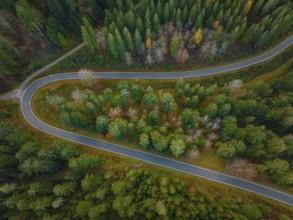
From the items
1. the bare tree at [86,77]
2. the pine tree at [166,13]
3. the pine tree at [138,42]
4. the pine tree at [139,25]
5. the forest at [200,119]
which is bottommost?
the forest at [200,119]

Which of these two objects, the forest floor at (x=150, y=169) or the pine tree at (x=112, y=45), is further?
the pine tree at (x=112, y=45)

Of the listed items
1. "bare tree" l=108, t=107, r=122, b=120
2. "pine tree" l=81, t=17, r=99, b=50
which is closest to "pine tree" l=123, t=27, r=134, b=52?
"pine tree" l=81, t=17, r=99, b=50

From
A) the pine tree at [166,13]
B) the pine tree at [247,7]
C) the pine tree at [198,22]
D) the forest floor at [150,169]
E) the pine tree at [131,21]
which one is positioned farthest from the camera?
the pine tree at [247,7]

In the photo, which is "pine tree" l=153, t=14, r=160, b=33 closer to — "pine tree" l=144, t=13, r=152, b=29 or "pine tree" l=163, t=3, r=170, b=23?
"pine tree" l=144, t=13, r=152, b=29

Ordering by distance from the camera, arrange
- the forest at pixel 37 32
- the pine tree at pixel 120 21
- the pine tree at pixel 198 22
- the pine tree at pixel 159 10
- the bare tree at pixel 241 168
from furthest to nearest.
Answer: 1. the pine tree at pixel 159 10
2. the pine tree at pixel 198 22
3. the pine tree at pixel 120 21
4. the forest at pixel 37 32
5. the bare tree at pixel 241 168

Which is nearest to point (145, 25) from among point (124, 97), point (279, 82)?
point (124, 97)

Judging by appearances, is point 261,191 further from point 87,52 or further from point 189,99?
point 87,52

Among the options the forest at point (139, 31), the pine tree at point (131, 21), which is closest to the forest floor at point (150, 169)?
the forest at point (139, 31)

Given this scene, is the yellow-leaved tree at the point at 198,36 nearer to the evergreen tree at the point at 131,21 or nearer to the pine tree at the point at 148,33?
the pine tree at the point at 148,33
